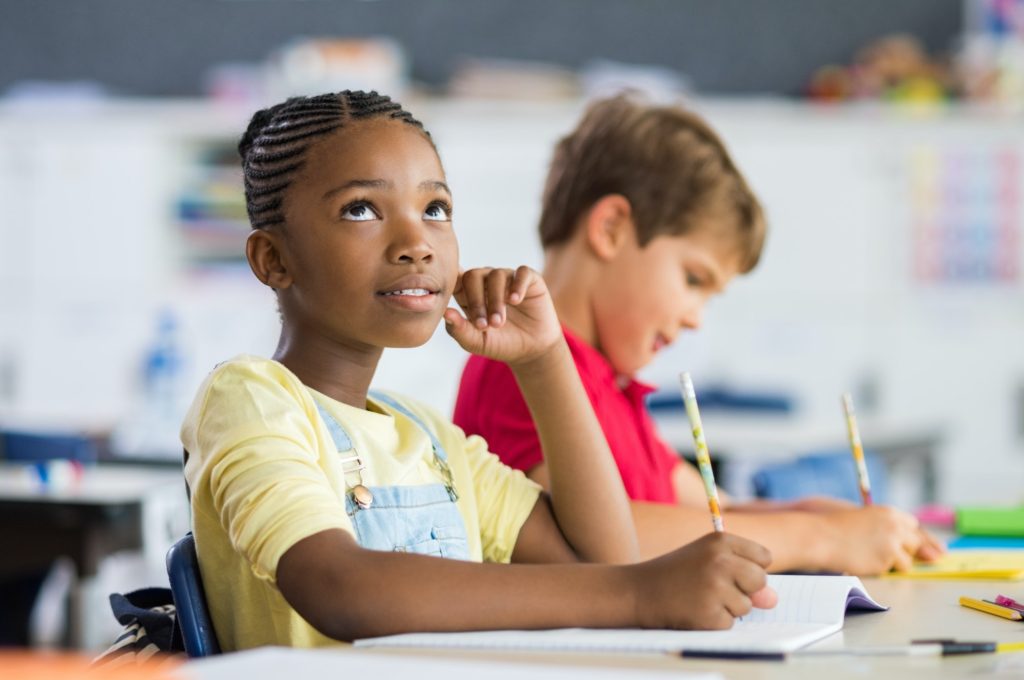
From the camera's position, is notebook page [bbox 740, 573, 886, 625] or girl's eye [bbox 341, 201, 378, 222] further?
girl's eye [bbox 341, 201, 378, 222]

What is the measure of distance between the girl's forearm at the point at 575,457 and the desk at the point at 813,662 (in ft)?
0.83

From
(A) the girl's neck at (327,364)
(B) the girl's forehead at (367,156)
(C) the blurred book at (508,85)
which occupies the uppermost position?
(C) the blurred book at (508,85)

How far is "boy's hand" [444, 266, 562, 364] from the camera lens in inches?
45.4

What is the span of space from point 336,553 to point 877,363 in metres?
4.70

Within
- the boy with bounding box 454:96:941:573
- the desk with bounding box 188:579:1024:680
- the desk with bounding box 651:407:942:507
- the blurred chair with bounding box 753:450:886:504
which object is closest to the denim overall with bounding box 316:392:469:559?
the desk with bounding box 188:579:1024:680

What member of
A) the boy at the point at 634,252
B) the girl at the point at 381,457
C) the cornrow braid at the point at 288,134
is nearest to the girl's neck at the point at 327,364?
the girl at the point at 381,457

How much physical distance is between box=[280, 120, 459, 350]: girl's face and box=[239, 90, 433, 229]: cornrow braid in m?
0.01

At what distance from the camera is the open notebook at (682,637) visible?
33.3 inches

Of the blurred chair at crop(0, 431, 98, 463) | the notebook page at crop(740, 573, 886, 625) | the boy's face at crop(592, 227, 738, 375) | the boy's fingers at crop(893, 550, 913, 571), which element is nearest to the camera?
the notebook page at crop(740, 573, 886, 625)

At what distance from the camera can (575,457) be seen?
4.01 ft

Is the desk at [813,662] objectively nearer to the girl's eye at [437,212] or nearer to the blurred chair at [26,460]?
the girl's eye at [437,212]

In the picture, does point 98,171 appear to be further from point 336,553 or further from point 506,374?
point 336,553

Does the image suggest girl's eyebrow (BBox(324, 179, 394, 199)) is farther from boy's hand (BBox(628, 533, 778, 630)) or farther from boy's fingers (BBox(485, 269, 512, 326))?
boy's hand (BBox(628, 533, 778, 630))

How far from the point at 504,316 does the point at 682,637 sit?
1.22ft
